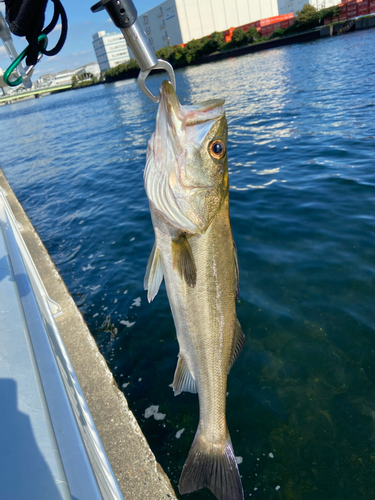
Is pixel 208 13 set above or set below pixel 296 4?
above

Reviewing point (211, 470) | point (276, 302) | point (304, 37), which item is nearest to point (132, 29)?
point (211, 470)

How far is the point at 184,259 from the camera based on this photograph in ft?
7.91

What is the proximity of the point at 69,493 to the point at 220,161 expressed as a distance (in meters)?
2.17

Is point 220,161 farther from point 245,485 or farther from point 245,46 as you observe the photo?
point 245,46

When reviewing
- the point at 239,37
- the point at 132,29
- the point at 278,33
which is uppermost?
the point at 239,37

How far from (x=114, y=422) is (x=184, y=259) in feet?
7.27

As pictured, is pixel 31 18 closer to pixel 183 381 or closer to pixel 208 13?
pixel 183 381

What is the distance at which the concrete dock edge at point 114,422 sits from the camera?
2.97m

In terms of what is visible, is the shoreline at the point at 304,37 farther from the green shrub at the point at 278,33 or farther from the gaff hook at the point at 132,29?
the gaff hook at the point at 132,29

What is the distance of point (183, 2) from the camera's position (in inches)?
3728

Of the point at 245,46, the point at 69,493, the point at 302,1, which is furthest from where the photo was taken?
the point at 302,1

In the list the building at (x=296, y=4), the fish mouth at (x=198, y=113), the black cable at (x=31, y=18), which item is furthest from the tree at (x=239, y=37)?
the fish mouth at (x=198, y=113)

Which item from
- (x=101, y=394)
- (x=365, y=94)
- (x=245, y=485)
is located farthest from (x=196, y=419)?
(x=365, y=94)

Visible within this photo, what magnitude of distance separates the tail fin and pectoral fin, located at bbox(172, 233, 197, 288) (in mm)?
1366
